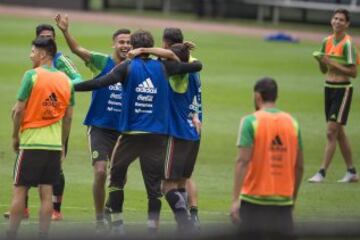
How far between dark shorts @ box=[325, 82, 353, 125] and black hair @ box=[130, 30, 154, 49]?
526cm

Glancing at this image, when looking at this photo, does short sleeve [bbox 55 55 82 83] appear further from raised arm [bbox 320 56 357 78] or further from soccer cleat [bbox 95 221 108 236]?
raised arm [bbox 320 56 357 78]

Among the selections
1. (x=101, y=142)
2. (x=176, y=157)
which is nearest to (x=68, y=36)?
→ (x=101, y=142)

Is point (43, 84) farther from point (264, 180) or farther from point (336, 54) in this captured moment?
point (336, 54)

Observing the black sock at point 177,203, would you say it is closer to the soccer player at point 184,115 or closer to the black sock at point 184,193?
the soccer player at point 184,115

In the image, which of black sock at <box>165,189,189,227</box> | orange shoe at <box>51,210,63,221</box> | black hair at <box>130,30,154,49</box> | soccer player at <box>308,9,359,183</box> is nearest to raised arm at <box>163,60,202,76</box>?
black hair at <box>130,30,154,49</box>

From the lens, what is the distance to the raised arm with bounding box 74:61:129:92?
38.5ft

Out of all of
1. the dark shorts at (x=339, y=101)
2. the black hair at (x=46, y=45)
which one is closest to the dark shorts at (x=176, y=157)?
the black hair at (x=46, y=45)

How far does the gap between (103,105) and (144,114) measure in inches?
48.0

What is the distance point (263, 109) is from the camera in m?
9.88

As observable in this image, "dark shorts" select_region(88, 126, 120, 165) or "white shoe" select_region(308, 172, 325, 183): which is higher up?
"dark shorts" select_region(88, 126, 120, 165)

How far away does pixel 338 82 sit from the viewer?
54.4ft

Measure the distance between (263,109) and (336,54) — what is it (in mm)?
6819

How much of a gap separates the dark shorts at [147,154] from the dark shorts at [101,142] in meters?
0.72

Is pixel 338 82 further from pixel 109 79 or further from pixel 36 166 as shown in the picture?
pixel 36 166
